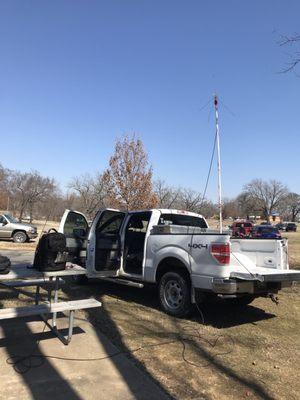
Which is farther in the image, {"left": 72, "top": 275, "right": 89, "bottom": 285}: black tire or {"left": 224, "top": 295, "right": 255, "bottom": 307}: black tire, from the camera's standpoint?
{"left": 72, "top": 275, "right": 89, "bottom": 285}: black tire

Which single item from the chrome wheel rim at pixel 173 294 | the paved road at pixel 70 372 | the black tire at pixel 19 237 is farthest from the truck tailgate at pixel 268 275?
the black tire at pixel 19 237

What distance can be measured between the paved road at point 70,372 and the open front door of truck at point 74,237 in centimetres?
339

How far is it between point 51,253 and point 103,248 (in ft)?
9.15

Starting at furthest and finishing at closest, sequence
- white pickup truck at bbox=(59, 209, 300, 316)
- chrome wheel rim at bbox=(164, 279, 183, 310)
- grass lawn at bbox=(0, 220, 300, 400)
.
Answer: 1. chrome wheel rim at bbox=(164, 279, 183, 310)
2. white pickup truck at bbox=(59, 209, 300, 316)
3. grass lawn at bbox=(0, 220, 300, 400)

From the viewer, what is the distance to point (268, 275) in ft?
22.5

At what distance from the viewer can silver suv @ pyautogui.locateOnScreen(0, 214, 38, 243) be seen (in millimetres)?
24359

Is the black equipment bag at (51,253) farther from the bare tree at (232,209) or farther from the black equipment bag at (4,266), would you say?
the bare tree at (232,209)

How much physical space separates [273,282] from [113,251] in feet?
10.3

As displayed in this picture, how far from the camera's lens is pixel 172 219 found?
8.92m

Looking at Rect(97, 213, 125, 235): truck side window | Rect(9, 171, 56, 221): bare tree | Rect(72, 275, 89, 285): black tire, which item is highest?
Rect(9, 171, 56, 221): bare tree

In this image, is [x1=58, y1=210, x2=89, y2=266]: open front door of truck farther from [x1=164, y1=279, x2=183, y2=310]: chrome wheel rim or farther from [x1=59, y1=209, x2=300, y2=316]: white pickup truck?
[x1=164, y1=279, x2=183, y2=310]: chrome wheel rim

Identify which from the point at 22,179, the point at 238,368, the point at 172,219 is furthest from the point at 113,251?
the point at 22,179

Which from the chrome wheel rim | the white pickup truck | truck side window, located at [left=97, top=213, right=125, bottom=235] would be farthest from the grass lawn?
truck side window, located at [left=97, top=213, right=125, bottom=235]

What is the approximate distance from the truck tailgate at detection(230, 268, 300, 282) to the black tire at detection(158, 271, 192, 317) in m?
0.89
